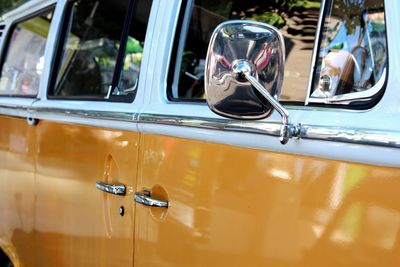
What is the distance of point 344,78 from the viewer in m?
1.60

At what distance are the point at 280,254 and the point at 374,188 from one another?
358mm

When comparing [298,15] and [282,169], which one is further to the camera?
[298,15]

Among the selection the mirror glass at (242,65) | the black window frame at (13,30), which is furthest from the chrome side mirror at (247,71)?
the black window frame at (13,30)

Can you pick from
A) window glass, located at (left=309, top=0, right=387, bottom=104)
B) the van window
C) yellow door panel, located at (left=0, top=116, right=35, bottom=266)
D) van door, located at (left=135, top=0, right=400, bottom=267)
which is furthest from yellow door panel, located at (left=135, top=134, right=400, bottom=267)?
yellow door panel, located at (left=0, top=116, right=35, bottom=266)

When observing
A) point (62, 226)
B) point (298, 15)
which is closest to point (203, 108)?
point (62, 226)

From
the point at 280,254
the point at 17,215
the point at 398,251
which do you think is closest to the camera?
the point at 398,251

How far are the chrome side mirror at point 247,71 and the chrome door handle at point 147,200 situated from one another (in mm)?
592

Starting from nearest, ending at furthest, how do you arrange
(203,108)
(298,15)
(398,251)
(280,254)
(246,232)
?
(398,251)
(280,254)
(246,232)
(203,108)
(298,15)

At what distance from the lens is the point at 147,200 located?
199cm

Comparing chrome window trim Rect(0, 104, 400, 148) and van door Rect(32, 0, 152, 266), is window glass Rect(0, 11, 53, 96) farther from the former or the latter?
chrome window trim Rect(0, 104, 400, 148)

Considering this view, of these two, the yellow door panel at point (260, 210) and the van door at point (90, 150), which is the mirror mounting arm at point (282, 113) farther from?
the van door at point (90, 150)

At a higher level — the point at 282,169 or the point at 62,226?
the point at 282,169

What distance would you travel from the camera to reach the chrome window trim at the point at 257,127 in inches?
49.8

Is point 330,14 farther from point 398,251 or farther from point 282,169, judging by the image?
point 398,251
